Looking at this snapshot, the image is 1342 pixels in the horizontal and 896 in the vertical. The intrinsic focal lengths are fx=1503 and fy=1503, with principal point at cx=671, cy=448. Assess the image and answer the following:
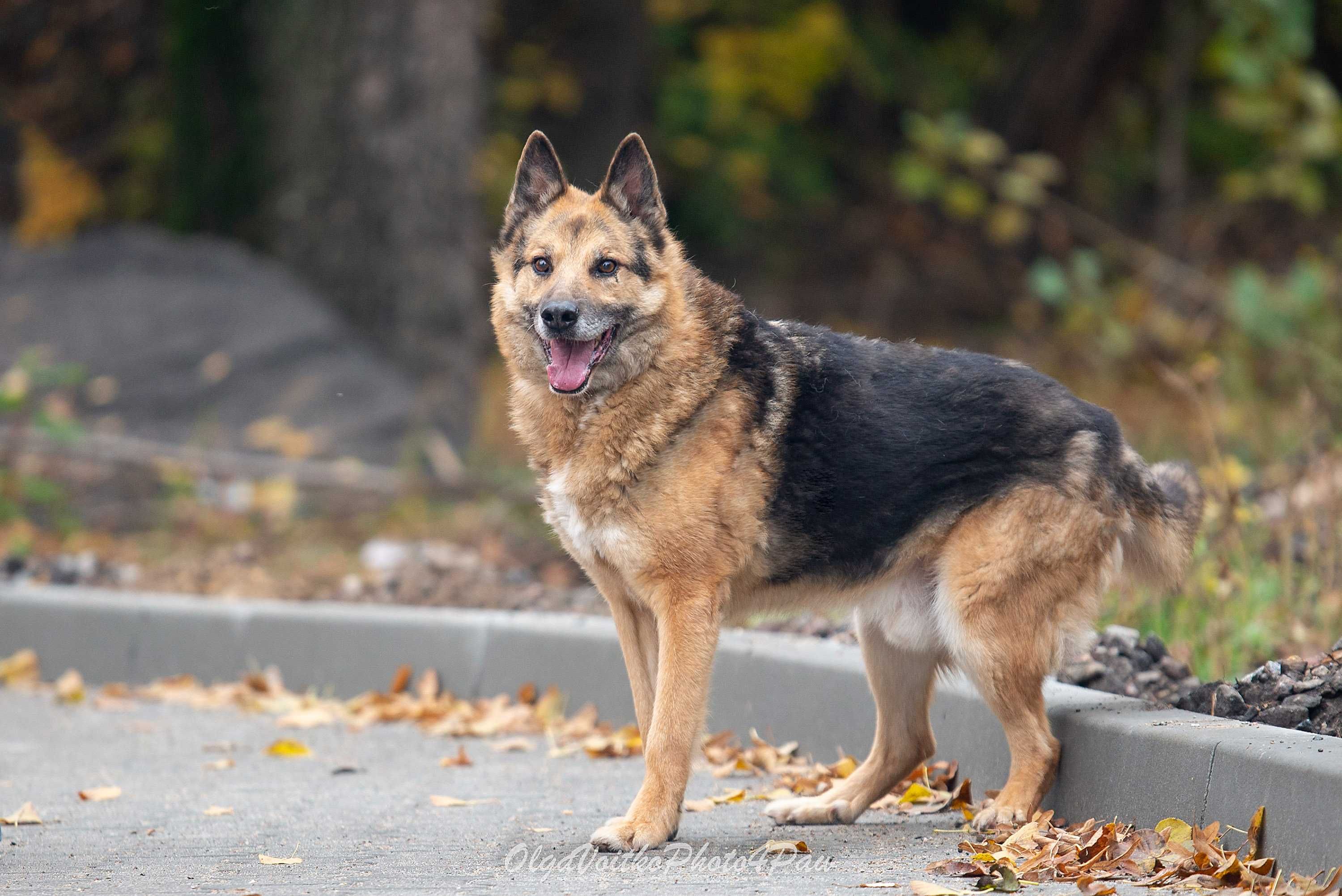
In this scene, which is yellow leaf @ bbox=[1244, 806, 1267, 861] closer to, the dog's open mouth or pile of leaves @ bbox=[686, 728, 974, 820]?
pile of leaves @ bbox=[686, 728, 974, 820]

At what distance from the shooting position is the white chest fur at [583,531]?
14.8ft

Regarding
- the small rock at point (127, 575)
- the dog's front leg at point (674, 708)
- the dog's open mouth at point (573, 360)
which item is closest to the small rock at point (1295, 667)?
the dog's front leg at point (674, 708)

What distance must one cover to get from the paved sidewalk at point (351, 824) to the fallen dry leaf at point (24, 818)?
66 mm

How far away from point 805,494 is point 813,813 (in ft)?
3.41

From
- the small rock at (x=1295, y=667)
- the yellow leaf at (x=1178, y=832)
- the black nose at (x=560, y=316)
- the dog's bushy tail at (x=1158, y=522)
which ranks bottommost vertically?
the yellow leaf at (x=1178, y=832)

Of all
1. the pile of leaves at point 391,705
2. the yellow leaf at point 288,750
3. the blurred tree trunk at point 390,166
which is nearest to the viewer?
the yellow leaf at point 288,750

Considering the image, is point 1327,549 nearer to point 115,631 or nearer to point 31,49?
point 115,631

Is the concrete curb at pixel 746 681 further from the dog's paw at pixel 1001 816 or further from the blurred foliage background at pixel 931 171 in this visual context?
the blurred foliage background at pixel 931 171

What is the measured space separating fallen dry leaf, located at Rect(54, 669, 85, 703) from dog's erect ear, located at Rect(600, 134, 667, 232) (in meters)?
3.87

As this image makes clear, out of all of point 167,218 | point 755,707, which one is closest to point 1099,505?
point 755,707

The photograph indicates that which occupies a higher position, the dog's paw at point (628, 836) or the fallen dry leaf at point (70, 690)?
the dog's paw at point (628, 836)

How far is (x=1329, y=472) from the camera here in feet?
22.1

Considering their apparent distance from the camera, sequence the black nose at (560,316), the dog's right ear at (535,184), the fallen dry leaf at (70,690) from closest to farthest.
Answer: the black nose at (560,316) → the dog's right ear at (535,184) → the fallen dry leaf at (70,690)

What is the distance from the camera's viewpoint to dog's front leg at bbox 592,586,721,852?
432 cm
